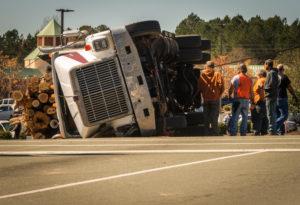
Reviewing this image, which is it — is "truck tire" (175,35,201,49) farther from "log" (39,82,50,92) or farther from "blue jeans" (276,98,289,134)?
"log" (39,82,50,92)

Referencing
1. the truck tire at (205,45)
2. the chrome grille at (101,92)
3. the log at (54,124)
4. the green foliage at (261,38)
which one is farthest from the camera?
the green foliage at (261,38)

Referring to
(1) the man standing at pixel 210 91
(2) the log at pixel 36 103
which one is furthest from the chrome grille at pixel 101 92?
(2) the log at pixel 36 103

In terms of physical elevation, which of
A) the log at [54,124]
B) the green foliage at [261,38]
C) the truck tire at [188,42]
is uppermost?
the green foliage at [261,38]

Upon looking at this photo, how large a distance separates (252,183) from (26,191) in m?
2.31

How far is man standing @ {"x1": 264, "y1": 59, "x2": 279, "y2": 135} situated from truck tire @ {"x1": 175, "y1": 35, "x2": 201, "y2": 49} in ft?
7.16

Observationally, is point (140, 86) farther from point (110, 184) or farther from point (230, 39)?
point (230, 39)

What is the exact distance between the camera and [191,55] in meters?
19.3

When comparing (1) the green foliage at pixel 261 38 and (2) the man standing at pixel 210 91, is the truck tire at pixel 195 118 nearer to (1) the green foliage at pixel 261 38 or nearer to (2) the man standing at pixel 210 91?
(2) the man standing at pixel 210 91

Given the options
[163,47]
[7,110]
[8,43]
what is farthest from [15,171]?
[8,43]

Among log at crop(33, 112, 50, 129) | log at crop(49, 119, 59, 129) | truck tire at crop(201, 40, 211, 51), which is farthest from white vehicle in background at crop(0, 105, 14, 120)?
log at crop(49, 119, 59, 129)

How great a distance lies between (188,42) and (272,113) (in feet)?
9.53

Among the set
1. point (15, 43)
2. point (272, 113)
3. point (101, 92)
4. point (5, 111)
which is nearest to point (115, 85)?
point (101, 92)

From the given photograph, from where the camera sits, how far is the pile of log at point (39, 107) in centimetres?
1902

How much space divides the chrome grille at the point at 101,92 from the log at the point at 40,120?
2.72 m
